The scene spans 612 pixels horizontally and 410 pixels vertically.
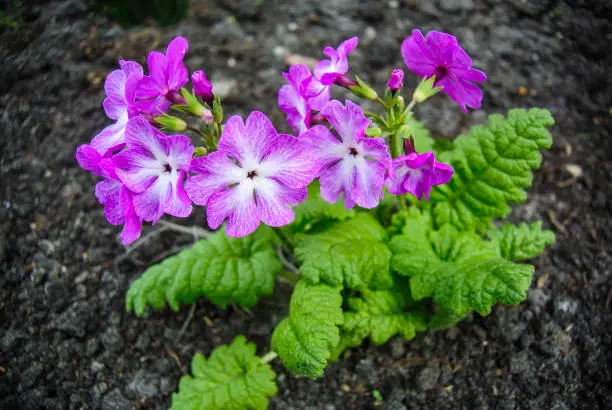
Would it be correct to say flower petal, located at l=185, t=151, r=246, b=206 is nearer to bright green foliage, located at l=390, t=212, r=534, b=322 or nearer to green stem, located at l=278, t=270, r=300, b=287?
bright green foliage, located at l=390, t=212, r=534, b=322

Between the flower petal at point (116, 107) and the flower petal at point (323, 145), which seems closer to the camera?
the flower petal at point (323, 145)

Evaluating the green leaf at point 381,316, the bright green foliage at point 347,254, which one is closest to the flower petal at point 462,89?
the bright green foliage at point 347,254

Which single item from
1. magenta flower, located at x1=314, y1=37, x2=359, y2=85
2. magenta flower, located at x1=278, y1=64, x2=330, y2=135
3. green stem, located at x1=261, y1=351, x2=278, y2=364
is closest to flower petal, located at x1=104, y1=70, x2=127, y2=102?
magenta flower, located at x1=278, y1=64, x2=330, y2=135

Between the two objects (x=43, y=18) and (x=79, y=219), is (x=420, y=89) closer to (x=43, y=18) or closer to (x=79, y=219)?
(x=79, y=219)

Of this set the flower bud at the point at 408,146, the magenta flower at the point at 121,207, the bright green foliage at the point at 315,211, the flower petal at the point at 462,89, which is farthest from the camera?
the bright green foliage at the point at 315,211

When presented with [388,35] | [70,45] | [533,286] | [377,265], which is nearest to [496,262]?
[377,265]

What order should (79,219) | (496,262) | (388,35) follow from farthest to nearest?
1. (388,35)
2. (79,219)
3. (496,262)

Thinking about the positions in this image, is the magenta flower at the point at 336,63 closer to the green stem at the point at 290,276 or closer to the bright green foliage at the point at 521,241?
the green stem at the point at 290,276
